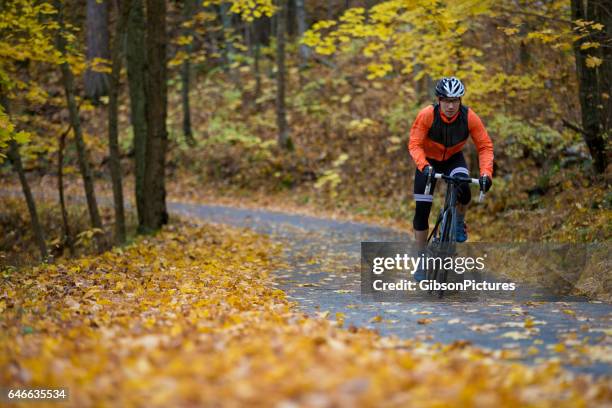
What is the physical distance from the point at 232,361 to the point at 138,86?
12082 mm

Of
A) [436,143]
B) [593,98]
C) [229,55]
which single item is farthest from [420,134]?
[229,55]

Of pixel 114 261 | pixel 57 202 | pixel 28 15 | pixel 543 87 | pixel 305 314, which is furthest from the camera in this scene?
pixel 57 202

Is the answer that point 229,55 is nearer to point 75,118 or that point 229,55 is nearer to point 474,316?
point 75,118

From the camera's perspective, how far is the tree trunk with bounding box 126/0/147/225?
580 inches

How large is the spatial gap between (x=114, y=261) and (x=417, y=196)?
501 cm

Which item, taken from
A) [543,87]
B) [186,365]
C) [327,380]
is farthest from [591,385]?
[543,87]

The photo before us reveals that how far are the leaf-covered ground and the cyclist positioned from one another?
230 centimetres

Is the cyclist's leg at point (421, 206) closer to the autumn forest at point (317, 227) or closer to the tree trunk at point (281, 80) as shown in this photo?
the autumn forest at point (317, 227)

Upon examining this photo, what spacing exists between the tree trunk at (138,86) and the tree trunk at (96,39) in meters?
17.1

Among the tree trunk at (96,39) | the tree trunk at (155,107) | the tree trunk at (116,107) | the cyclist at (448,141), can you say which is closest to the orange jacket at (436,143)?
the cyclist at (448,141)

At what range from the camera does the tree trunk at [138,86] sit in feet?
48.3

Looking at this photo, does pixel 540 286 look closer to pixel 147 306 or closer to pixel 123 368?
pixel 147 306

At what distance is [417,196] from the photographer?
28.0ft

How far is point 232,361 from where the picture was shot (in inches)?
161
